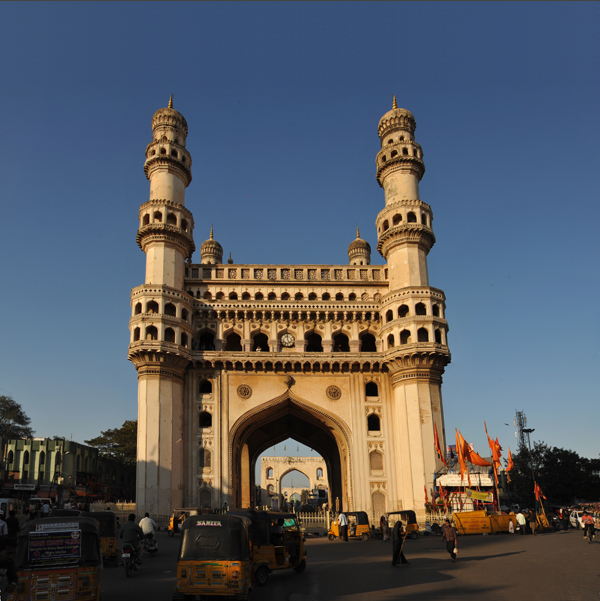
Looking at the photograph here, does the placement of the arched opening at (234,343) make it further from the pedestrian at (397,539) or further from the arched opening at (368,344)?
the pedestrian at (397,539)

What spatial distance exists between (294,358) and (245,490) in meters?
13.8

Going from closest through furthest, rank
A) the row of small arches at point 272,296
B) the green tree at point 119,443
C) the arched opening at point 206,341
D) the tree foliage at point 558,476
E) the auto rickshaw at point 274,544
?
1. the auto rickshaw at point 274,544
2. the row of small arches at point 272,296
3. the arched opening at point 206,341
4. the tree foliage at point 558,476
5. the green tree at point 119,443

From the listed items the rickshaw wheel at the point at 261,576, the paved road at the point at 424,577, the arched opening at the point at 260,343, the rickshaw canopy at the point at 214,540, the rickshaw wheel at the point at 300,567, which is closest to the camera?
the rickshaw canopy at the point at 214,540

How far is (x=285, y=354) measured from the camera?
40188mm

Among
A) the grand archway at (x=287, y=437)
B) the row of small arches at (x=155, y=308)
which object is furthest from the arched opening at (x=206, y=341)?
the grand archway at (x=287, y=437)

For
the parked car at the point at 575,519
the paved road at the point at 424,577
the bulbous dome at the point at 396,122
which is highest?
the bulbous dome at the point at 396,122

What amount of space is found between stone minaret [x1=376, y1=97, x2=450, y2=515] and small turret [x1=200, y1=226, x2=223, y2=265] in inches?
716

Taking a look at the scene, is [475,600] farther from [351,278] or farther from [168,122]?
[168,122]

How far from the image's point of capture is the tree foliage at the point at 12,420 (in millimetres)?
60375

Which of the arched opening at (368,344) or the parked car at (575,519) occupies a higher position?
the arched opening at (368,344)

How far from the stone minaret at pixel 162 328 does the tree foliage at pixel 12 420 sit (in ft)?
93.4

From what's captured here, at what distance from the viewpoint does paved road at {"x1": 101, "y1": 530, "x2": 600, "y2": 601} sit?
44.9 feet

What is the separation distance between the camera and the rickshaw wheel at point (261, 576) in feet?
51.9

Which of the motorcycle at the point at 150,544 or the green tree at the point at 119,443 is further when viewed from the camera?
the green tree at the point at 119,443
